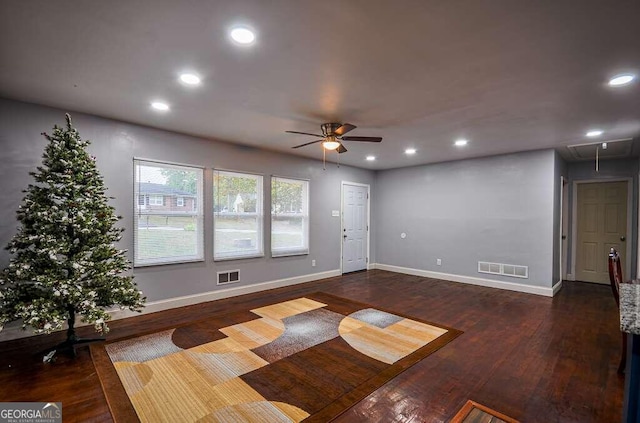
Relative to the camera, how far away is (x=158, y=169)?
425 centimetres

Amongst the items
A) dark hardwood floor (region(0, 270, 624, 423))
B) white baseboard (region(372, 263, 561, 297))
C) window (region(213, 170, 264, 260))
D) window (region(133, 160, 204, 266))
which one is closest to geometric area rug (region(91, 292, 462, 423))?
dark hardwood floor (region(0, 270, 624, 423))

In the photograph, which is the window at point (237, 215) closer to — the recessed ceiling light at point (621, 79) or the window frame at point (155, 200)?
the window frame at point (155, 200)

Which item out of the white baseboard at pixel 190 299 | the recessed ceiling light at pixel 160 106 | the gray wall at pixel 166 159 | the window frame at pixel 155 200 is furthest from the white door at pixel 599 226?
the window frame at pixel 155 200

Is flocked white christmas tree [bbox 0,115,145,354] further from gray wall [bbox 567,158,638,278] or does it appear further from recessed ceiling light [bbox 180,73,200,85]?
gray wall [bbox 567,158,638,278]

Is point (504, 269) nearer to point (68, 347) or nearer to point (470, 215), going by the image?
point (470, 215)

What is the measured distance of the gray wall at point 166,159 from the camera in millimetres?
3189

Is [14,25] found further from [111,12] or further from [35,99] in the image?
[35,99]

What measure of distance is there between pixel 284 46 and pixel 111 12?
41.2 inches

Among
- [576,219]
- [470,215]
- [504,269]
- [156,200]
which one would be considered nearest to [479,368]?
[504,269]

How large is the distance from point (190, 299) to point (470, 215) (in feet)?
17.6

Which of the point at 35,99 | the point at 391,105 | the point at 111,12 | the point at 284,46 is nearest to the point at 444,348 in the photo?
the point at 391,105

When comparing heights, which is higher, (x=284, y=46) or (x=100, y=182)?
(x=284, y=46)

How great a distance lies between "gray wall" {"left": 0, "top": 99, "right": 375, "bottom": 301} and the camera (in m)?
3.19

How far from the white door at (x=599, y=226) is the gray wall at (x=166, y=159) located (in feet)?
15.9
